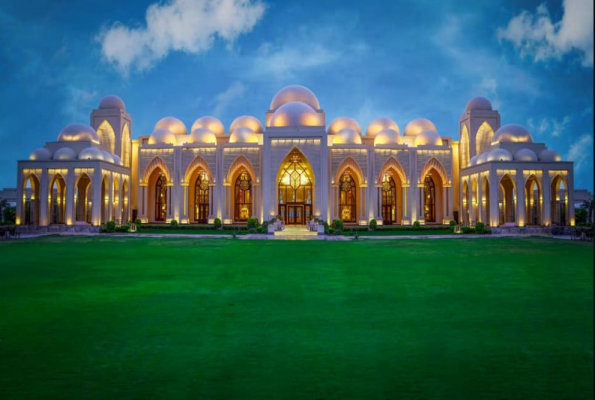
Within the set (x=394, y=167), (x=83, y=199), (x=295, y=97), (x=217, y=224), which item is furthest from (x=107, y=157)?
(x=394, y=167)

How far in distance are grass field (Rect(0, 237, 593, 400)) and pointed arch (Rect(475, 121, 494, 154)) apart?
3424 centimetres

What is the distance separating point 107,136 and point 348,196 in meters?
25.3

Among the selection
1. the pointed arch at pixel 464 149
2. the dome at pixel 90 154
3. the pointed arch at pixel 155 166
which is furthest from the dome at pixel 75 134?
the pointed arch at pixel 464 149

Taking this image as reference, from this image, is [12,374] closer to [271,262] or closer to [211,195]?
[271,262]

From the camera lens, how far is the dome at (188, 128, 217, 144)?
4184 centimetres

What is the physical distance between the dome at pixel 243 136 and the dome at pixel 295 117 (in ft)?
9.34

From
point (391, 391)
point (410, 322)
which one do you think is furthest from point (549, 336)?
point (391, 391)

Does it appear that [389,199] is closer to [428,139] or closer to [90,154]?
[428,139]

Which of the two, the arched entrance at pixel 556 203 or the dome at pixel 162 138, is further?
the dome at pixel 162 138

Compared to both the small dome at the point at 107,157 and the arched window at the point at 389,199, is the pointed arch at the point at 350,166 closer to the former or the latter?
the arched window at the point at 389,199

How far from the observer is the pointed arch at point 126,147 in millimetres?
43300

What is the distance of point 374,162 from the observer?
39.3 meters

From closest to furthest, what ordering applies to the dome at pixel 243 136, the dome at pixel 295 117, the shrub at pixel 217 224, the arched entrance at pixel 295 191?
→ the shrub at pixel 217 224
the dome at pixel 295 117
the arched entrance at pixel 295 191
the dome at pixel 243 136

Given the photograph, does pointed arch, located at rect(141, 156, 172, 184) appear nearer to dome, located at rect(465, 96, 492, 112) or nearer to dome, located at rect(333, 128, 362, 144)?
dome, located at rect(333, 128, 362, 144)
